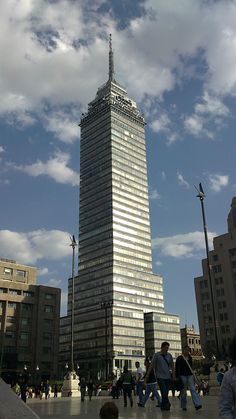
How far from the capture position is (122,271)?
424ft

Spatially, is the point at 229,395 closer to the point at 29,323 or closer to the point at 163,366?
the point at 163,366

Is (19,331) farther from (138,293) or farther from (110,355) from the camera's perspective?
(138,293)

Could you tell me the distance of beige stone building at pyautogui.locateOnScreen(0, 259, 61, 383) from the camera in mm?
79375

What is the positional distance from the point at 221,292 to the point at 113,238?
46093 millimetres

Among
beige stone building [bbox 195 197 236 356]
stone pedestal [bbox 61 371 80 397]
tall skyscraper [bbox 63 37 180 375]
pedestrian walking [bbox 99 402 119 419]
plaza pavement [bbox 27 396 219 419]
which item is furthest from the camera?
tall skyscraper [bbox 63 37 180 375]

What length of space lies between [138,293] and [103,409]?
418 feet

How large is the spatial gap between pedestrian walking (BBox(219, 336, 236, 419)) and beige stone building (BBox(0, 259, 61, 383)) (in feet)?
257

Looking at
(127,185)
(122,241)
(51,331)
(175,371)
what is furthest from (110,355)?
(175,371)

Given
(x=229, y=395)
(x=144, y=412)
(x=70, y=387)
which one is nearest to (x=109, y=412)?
(x=229, y=395)

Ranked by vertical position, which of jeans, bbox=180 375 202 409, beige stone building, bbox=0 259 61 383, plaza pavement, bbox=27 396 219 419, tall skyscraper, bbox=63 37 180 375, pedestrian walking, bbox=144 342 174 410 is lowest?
plaza pavement, bbox=27 396 219 419

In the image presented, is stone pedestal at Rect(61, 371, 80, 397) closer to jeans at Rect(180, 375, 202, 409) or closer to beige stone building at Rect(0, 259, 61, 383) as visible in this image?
jeans at Rect(180, 375, 202, 409)

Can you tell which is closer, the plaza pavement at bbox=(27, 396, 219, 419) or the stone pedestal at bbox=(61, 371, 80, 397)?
the plaza pavement at bbox=(27, 396, 219, 419)

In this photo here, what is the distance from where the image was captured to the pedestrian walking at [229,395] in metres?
3.69

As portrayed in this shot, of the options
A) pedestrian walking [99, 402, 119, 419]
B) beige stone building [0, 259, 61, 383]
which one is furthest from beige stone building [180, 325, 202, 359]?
pedestrian walking [99, 402, 119, 419]
